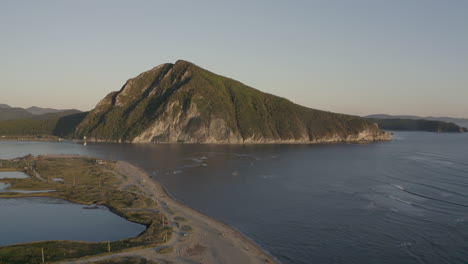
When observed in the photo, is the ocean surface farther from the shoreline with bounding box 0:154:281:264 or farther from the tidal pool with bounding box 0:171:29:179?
the tidal pool with bounding box 0:171:29:179

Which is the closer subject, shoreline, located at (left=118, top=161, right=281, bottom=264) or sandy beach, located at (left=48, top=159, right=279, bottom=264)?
sandy beach, located at (left=48, top=159, right=279, bottom=264)

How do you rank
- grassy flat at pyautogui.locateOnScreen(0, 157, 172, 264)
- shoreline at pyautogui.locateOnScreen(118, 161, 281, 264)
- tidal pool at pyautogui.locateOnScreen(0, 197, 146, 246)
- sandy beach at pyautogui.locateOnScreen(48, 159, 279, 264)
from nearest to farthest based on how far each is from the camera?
sandy beach at pyautogui.locateOnScreen(48, 159, 279, 264)
shoreline at pyautogui.locateOnScreen(118, 161, 281, 264)
grassy flat at pyautogui.locateOnScreen(0, 157, 172, 264)
tidal pool at pyautogui.locateOnScreen(0, 197, 146, 246)

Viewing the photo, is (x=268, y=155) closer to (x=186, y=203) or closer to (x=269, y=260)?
(x=186, y=203)

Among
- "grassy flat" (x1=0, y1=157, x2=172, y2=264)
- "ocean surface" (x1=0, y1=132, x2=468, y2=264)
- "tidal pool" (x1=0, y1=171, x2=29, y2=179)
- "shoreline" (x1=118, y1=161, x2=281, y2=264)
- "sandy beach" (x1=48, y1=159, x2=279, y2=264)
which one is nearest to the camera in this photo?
"sandy beach" (x1=48, y1=159, x2=279, y2=264)

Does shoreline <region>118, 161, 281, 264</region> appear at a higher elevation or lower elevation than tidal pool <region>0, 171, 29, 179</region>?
lower

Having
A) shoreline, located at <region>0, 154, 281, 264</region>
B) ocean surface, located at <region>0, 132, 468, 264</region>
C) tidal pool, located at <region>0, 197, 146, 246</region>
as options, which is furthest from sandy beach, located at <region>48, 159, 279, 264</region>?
tidal pool, located at <region>0, 197, 146, 246</region>

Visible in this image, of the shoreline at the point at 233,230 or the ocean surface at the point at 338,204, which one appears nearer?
the shoreline at the point at 233,230

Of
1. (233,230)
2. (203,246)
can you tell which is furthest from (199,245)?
(233,230)

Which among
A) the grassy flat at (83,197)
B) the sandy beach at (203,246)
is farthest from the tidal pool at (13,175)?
the sandy beach at (203,246)

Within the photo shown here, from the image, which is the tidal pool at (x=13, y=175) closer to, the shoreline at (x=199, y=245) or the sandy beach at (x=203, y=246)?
the shoreline at (x=199, y=245)

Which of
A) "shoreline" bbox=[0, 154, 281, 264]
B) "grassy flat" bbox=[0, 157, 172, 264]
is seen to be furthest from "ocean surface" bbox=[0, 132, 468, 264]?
"grassy flat" bbox=[0, 157, 172, 264]
